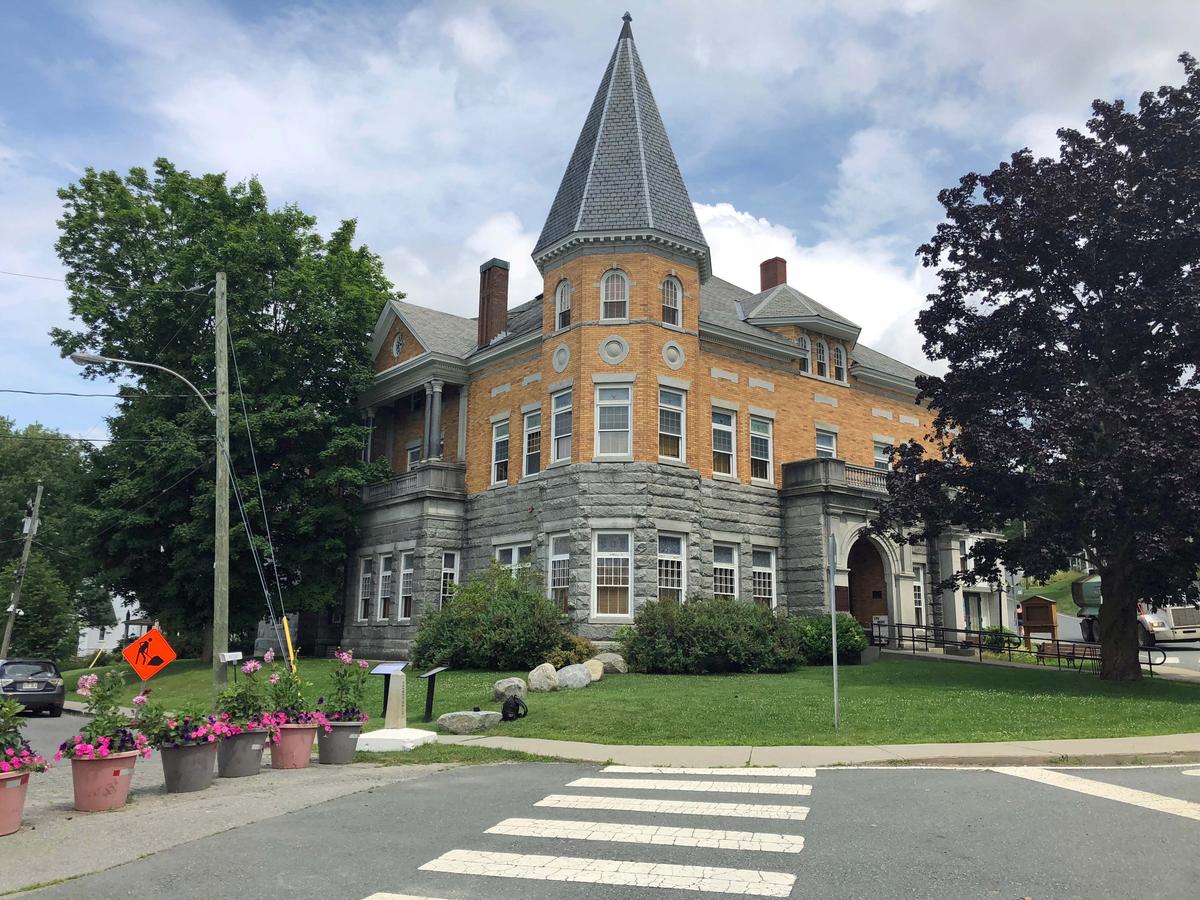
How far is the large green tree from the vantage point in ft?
107

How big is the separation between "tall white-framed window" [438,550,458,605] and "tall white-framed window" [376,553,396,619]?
2775mm

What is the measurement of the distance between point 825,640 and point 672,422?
25.0 feet

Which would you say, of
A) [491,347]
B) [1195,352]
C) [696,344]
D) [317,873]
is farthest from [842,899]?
[491,347]

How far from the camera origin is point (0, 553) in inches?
2398

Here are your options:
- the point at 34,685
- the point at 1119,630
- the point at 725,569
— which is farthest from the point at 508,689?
the point at 34,685

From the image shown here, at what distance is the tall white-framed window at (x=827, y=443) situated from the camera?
3315 cm

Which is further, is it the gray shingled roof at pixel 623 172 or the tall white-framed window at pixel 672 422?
the gray shingled roof at pixel 623 172

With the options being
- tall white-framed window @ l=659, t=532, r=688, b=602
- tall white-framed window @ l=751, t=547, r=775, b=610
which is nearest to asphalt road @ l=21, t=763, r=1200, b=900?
tall white-framed window @ l=659, t=532, r=688, b=602

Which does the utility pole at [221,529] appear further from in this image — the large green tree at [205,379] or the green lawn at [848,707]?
the large green tree at [205,379]

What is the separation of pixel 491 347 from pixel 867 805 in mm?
25203

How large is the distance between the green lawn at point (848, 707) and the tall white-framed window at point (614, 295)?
10.8 m

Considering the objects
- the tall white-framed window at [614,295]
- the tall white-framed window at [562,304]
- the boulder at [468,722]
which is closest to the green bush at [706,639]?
the tall white-framed window at [614,295]

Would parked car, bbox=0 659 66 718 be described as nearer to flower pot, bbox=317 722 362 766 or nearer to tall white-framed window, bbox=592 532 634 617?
tall white-framed window, bbox=592 532 634 617

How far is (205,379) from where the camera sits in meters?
34.3
